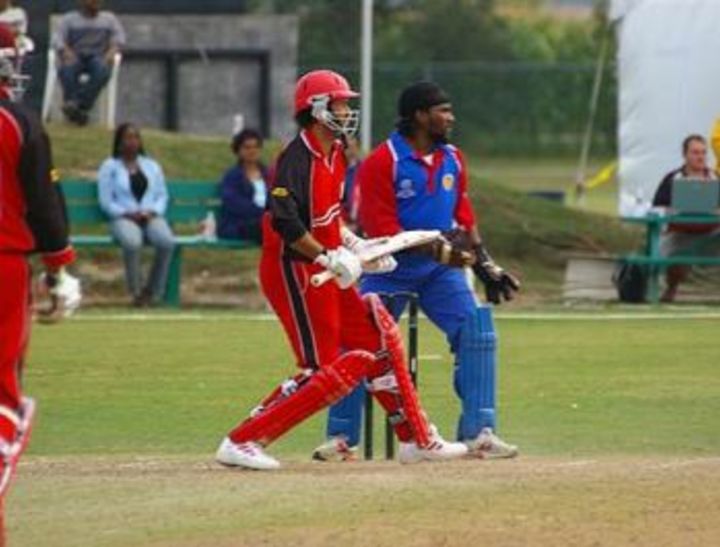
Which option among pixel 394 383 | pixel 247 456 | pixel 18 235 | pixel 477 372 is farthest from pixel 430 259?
pixel 18 235

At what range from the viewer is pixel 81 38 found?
27.8 m

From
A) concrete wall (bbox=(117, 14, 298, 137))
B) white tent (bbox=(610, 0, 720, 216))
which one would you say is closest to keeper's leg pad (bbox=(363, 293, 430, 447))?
white tent (bbox=(610, 0, 720, 216))

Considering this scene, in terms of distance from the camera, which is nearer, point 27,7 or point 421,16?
→ point 27,7

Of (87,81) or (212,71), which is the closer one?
(87,81)

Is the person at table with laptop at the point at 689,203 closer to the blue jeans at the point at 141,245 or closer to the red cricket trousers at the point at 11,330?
the blue jeans at the point at 141,245

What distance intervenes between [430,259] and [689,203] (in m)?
11.9

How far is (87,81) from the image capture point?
1114 inches

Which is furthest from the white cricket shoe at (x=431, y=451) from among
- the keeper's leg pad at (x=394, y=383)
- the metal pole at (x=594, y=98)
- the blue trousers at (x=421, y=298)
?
the metal pole at (x=594, y=98)

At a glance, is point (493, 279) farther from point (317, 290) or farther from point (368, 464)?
point (317, 290)

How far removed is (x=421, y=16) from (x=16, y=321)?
150 feet

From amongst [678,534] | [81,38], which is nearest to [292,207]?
[678,534]

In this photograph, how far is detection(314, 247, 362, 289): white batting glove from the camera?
1222 cm

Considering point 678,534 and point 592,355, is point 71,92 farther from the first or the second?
point 678,534

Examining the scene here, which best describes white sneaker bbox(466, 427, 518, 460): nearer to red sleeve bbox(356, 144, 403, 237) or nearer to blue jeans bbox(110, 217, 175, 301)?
red sleeve bbox(356, 144, 403, 237)
